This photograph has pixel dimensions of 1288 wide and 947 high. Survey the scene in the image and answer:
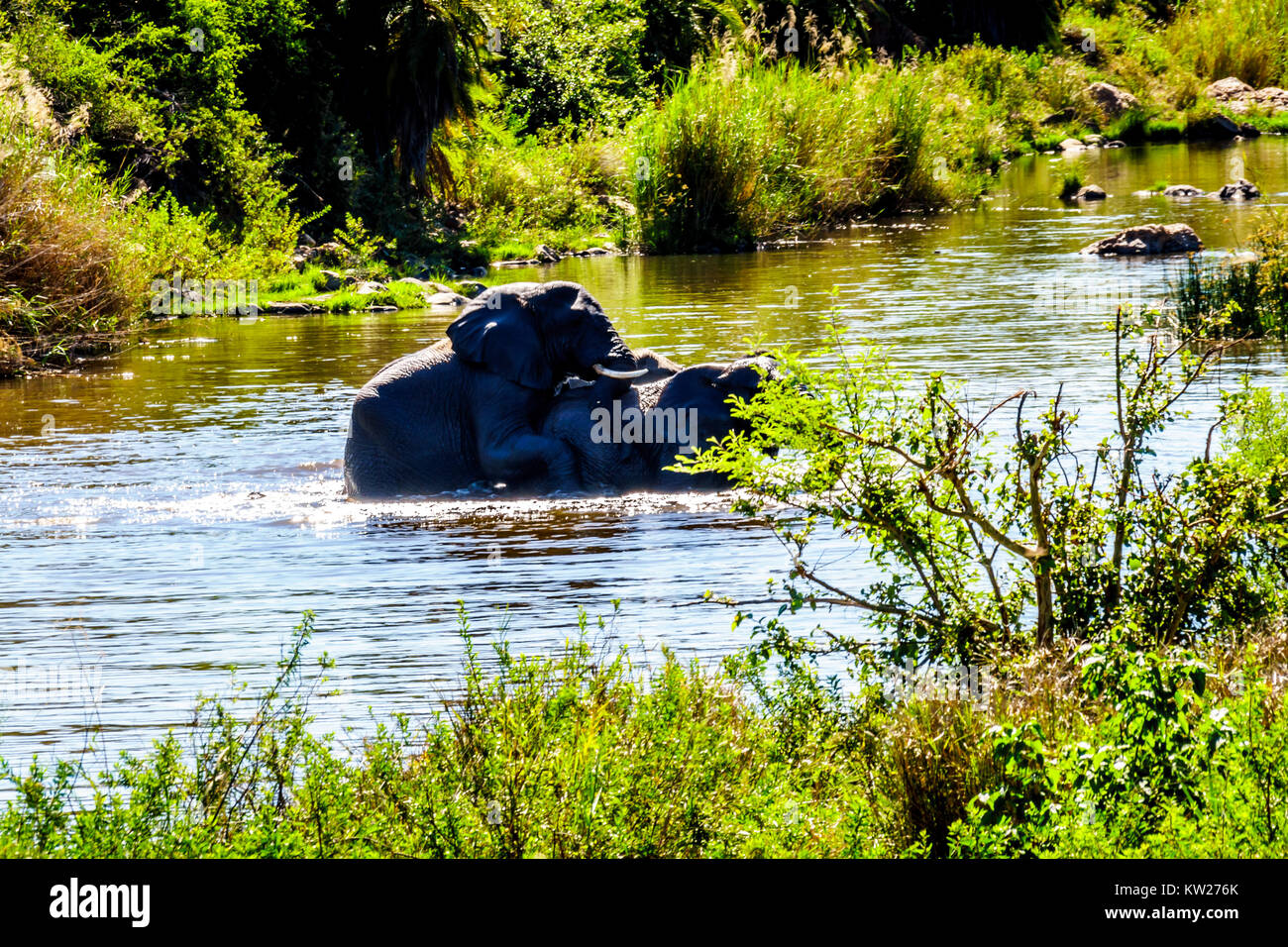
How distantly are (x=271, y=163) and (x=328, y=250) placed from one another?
66.3 inches

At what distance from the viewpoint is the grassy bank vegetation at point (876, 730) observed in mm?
4246

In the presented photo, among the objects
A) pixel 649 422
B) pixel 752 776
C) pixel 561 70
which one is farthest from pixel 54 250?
pixel 561 70

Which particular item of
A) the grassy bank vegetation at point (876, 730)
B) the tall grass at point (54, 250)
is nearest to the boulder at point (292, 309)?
the tall grass at point (54, 250)

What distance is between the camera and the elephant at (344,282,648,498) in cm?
1026

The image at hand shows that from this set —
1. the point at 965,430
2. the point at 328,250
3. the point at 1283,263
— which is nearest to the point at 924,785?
the point at 965,430

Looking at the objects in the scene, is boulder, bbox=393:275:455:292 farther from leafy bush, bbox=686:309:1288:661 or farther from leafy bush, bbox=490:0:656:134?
leafy bush, bbox=686:309:1288:661

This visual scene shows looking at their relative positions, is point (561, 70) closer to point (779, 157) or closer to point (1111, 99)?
point (779, 157)

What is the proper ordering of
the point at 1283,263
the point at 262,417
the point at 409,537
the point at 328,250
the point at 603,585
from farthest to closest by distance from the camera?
the point at 328,250
the point at 1283,263
the point at 262,417
the point at 409,537
the point at 603,585

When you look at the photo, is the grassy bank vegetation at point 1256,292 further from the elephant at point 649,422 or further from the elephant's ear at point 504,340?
the elephant's ear at point 504,340

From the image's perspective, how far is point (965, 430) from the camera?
19.3 ft

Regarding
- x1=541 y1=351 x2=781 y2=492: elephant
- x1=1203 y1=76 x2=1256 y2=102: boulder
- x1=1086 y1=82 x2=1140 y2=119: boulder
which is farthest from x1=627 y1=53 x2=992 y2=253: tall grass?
x1=1203 y1=76 x2=1256 y2=102: boulder

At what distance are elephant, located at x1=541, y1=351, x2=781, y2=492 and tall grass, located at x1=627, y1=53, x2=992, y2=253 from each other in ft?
53.7

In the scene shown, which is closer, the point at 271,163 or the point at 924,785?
the point at 924,785
